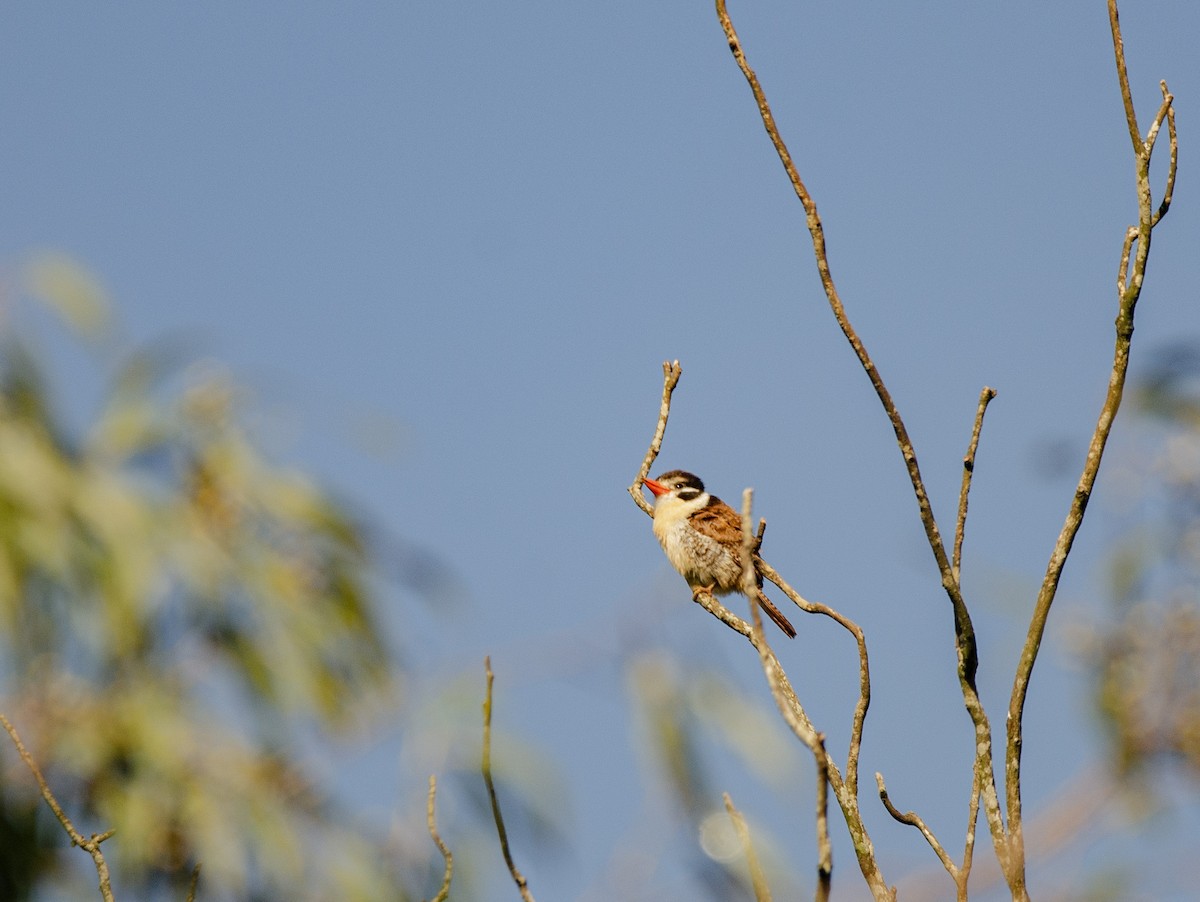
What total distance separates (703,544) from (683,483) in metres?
0.39

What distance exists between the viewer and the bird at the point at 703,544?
390 centimetres

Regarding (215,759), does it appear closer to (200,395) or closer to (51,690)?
(51,690)

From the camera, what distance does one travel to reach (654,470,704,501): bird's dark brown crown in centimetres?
423

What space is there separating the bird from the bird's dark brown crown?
4cm

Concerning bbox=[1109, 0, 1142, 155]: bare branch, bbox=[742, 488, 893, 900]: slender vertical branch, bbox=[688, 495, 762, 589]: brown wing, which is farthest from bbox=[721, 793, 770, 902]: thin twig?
bbox=[688, 495, 762, 589]: brown wing

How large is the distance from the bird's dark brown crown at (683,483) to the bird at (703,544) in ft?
→ 0.12

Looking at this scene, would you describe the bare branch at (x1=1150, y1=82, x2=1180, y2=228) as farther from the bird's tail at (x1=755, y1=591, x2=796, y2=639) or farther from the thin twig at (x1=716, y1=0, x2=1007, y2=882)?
the bird's tail at (x1=755, y1=591, x2=796, y2=639)

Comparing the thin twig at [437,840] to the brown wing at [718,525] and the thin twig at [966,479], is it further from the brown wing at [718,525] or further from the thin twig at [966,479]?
the brown wing at [718,525]

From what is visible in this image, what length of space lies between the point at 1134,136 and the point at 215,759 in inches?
110

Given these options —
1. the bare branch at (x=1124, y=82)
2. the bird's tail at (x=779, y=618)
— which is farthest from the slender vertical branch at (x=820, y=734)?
the bird's tail at (x=779, y=618)

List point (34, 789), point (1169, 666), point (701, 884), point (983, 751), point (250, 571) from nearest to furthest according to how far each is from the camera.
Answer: point (983, 751), point (701, 884), point (1169, 666), point (34, 789), point (250, 571)

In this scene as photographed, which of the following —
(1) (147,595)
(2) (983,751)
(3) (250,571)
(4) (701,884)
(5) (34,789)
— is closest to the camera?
(2) (983,751)

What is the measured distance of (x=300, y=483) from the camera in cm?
397

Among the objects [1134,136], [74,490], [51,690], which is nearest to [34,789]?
[51,690]
